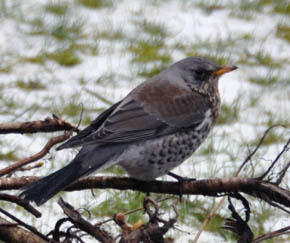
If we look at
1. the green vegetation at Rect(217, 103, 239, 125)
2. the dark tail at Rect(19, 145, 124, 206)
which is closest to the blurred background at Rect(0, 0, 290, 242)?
the green vegetation at Rect(217, 103, 239, 125)

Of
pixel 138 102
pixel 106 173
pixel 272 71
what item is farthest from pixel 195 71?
pixel 272 71

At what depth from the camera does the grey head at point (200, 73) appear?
353cm

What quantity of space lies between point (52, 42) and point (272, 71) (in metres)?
2.18

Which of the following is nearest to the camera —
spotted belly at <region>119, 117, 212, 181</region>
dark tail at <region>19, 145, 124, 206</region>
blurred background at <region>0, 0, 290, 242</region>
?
dark tail at <region>19, 145, 124, 206</region>

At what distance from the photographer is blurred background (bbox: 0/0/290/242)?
405 cm

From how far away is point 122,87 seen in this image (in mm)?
5734

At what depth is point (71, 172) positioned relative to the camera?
2.59 metres

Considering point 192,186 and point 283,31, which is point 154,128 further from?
point 283,31

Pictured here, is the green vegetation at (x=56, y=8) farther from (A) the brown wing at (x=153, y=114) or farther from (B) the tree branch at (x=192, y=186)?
(B) the tree branch at (x=192, y=186)

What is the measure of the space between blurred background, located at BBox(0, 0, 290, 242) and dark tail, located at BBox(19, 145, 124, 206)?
2.96 ft

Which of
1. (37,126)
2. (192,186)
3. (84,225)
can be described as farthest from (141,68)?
(84,225)

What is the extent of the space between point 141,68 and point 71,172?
3.47 metres

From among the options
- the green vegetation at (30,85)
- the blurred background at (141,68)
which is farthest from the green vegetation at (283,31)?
the green vegetation at (30,85)

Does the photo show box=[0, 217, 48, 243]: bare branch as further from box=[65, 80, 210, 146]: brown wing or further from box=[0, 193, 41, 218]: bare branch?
box=[65, 80, 210, 146]: brown wing
